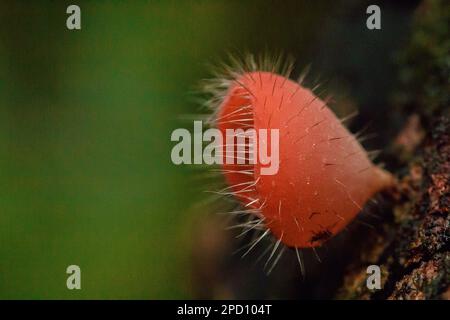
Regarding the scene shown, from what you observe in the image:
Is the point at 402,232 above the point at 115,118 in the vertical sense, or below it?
below

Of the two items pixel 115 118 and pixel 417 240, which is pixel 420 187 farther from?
pixel 115 118

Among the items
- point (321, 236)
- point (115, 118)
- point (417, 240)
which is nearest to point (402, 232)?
point (417, 240)

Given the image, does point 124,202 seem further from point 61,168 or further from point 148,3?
point 148,3

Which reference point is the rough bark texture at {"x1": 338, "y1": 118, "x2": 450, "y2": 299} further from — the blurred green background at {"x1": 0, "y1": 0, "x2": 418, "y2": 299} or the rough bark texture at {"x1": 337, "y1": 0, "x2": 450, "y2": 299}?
the blurred green background at {"x1": 0, "y1": 0, "x2": 418, "y2": 299}

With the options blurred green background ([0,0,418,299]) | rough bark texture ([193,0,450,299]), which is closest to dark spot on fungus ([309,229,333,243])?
rough bark texture ([193,0,450,299])

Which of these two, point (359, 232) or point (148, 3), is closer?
point (359, 232)

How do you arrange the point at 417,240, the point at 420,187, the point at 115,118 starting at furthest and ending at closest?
the point at 115,118 < the point at 420,187 < the point at 417,240
